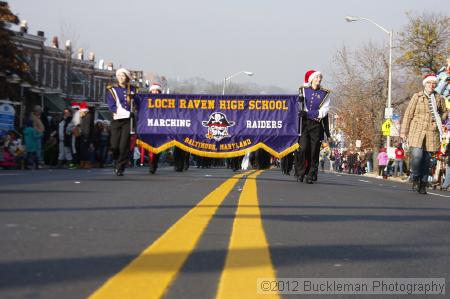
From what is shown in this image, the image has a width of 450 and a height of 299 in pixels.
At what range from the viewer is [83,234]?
517 centimetres

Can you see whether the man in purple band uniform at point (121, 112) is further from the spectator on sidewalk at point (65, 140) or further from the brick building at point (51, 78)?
the brick building at point (51, 78)

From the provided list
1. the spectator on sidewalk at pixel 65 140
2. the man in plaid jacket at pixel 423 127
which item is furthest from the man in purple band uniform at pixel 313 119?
the spectator on sidewalk at pixel 65 140

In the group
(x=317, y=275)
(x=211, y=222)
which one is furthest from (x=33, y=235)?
(x=317, y=275)

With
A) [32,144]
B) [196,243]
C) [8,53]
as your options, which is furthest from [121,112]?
[8,53]

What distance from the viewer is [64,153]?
2227cm

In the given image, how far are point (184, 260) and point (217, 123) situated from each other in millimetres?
11174

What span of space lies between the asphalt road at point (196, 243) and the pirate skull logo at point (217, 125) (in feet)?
21.7

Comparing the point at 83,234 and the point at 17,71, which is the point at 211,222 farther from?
the point at 17,71

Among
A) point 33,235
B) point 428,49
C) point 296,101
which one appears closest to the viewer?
point 33,235

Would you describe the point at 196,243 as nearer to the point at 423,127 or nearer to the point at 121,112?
the point at 423,127

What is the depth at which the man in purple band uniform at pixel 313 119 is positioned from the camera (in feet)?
44.4

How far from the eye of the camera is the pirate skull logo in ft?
50.0

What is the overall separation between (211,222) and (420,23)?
46674 mm

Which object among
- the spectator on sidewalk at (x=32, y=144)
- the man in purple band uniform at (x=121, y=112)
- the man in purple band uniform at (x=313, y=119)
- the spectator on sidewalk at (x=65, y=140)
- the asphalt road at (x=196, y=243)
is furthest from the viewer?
the spectator on sidewalk at (x=65, y=140)
